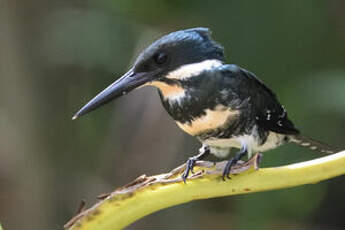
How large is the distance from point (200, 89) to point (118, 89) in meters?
0.16

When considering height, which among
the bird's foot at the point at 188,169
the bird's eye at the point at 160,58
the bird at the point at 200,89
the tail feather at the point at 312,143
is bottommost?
the tail feather at the point at 312,143

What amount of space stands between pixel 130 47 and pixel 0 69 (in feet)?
1.48

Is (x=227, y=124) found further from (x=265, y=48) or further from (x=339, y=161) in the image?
(x=265, y=48)

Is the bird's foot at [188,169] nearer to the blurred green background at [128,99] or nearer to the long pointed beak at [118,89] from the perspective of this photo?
the long pointed beak at [118,89]

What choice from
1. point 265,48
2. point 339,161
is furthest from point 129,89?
point 265,48

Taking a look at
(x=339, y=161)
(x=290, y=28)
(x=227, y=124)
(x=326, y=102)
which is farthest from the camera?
(x=290, y=28)

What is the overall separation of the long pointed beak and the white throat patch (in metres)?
0.05

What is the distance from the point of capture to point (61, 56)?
221 cm

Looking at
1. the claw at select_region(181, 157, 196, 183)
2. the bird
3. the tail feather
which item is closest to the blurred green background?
the tail feather

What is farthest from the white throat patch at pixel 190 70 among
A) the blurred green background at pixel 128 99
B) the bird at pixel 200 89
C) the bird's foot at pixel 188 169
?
the blurred green background at pixel 128 99

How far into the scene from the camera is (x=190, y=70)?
3.58ft

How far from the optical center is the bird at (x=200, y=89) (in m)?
1.04

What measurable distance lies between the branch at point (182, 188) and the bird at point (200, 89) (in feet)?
0.57

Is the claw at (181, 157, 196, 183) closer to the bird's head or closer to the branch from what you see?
the branch
